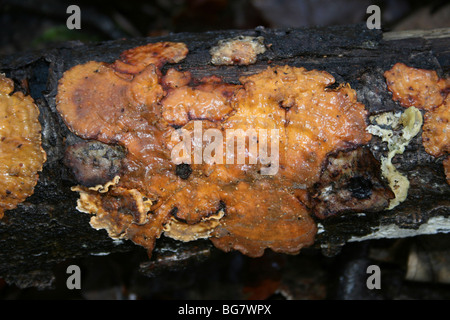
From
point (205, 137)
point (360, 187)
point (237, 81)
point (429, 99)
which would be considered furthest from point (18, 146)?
point (429, 99)

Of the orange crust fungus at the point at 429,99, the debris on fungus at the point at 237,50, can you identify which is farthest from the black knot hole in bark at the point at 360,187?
the debris on fungus at the point at 237,50

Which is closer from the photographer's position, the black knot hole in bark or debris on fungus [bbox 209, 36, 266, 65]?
the black knot hole in bark

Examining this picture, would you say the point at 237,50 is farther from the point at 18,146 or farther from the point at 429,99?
the point at 18,146

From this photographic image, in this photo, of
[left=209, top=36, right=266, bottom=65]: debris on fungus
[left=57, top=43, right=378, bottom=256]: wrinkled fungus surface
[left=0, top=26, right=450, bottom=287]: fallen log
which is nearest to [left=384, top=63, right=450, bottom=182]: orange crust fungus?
[left=0, top=26, right=450, bottom=287]: fallen log

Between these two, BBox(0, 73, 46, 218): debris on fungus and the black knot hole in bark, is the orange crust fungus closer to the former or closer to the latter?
the black knot hole in bark

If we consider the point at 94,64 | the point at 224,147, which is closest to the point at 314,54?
the point at 224,147

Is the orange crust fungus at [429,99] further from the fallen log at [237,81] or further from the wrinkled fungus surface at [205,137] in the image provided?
the wrinkled fungus surface at [205,137]

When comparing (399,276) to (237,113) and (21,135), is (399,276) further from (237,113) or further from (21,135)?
(21,135)
